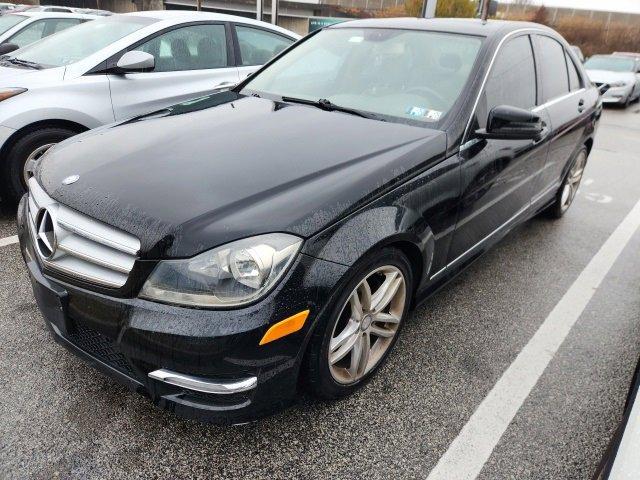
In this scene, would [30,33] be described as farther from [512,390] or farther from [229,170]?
[512,390]

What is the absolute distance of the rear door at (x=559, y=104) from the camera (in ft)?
11.2

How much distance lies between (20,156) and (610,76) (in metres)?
15.2

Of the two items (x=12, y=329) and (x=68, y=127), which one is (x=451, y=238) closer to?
(x=12, y=329)

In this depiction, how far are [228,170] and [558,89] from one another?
2785 millimetres

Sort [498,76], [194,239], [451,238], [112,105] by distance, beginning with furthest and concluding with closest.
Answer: [112,105] < [498,76] < [451,238] < [194,239]

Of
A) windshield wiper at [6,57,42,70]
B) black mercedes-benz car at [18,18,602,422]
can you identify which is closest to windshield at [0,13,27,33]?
windshield wiper at [6,57,42,70]

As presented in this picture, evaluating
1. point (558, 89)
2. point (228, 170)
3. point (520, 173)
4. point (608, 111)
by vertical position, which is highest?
point (558, 89)

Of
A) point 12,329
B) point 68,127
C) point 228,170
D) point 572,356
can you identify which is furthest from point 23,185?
point 572,356

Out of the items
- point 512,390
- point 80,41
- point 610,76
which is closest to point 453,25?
point 512,390

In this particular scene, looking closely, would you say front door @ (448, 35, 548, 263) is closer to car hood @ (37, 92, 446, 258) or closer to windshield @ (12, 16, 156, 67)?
car hood @ (37, 92, 446, 258)

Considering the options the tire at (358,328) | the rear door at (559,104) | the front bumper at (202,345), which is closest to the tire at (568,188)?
the rear door at (559,104)

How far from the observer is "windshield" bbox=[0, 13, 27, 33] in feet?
23.6

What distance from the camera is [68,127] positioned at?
12.3 feet

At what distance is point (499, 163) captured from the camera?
2.70 m
